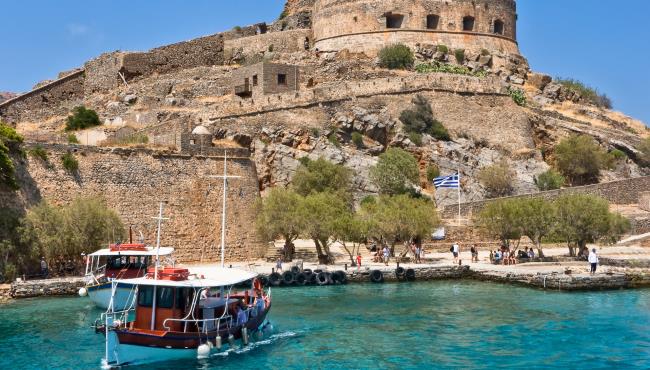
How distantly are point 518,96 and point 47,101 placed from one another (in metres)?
26.2

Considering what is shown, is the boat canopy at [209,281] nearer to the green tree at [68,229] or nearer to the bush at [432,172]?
the green tree at [68,229]

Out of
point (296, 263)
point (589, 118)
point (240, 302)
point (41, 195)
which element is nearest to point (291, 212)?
point (296, 263)

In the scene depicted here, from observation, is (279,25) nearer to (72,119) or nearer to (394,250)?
(72,119)

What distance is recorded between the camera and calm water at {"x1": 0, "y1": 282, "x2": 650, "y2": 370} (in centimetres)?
1778

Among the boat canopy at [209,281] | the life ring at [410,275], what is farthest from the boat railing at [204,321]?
the life ring at [410,275]

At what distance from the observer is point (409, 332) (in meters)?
20.4

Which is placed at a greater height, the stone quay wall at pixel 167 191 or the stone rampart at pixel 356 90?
the stone rampart at pixel 356 90

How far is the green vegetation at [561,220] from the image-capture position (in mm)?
31875

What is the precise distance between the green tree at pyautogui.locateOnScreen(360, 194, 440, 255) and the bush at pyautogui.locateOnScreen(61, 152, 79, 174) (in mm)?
10700

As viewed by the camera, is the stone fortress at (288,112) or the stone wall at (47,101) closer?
the stone fortress at (288,112)

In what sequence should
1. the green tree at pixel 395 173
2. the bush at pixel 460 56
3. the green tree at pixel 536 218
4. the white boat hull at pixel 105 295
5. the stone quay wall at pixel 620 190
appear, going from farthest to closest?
the bush at pixel 460 56 < the stone quay wall at pixel 620 190 < the green tree at pixel 395 173 < the green tree at pixel 536 218 < the white boat hull at pixel 105 295

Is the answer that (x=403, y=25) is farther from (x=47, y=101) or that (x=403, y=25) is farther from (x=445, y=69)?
(x=47, y=101)

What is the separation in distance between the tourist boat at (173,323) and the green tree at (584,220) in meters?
16.2

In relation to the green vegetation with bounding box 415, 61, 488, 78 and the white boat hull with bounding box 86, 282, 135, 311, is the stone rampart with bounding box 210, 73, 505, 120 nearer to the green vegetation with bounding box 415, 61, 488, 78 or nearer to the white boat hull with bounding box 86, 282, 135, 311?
the green vegetation with bounding box 415, 61, 488, 78
